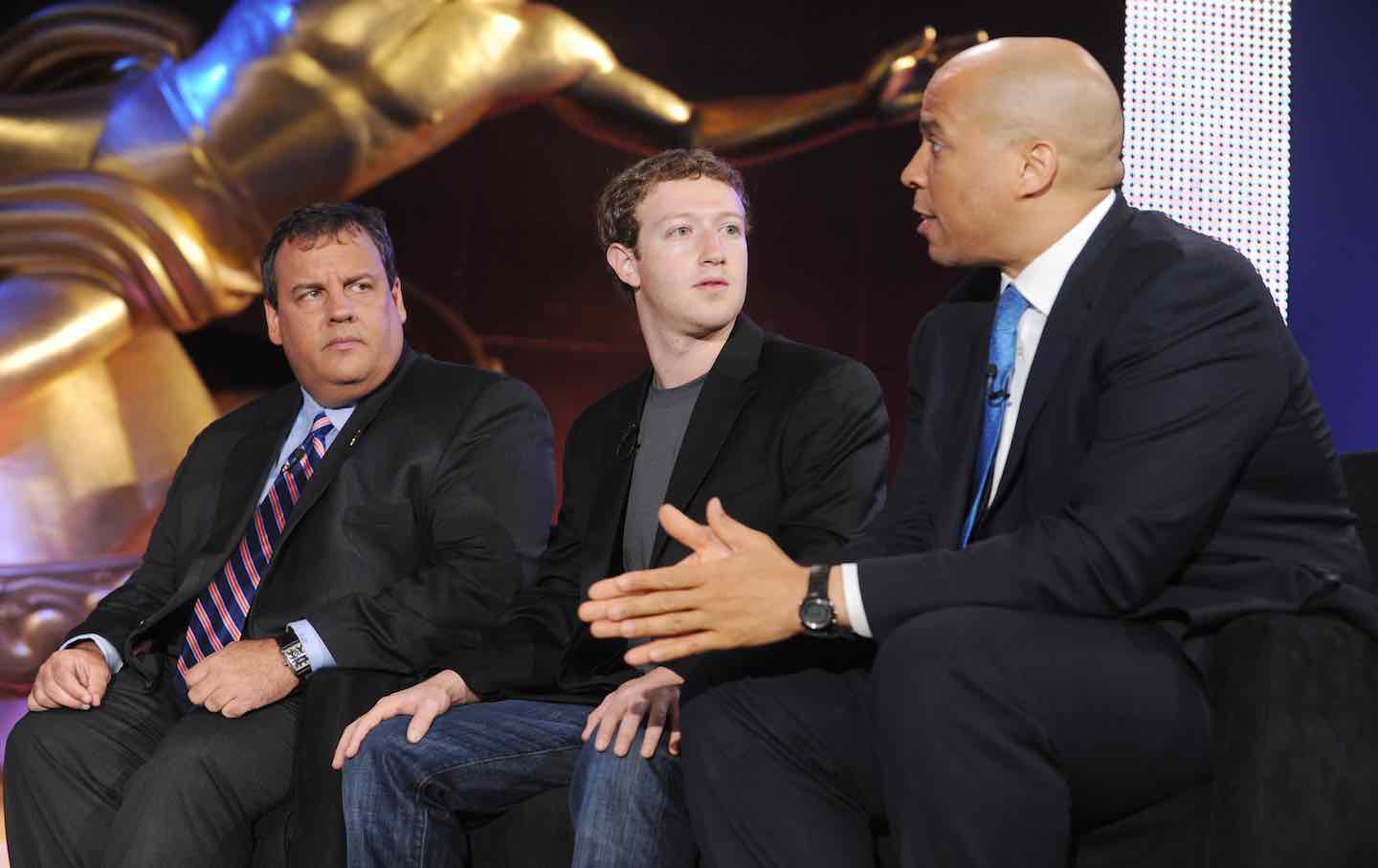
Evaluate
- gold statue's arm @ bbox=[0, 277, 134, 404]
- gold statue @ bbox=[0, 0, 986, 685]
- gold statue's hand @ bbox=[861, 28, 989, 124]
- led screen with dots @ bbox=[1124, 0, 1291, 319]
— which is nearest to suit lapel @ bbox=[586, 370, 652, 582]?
gold statue @ bbox=[0, 0, 986, 685]

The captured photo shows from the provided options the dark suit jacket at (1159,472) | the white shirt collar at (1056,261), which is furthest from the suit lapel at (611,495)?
the white shirt collar at (1056,261)

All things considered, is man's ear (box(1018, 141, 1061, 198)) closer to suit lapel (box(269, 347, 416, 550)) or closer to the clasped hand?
the clasped hand

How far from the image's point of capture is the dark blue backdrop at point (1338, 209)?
509cm

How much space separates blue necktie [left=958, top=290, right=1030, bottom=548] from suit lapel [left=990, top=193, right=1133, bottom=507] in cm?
6

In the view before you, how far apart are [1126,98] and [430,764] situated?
→ 401cm

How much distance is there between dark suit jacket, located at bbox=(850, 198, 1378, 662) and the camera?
1.52 meters

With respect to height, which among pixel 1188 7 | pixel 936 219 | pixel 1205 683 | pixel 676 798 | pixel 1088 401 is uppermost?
pixel 1188 7

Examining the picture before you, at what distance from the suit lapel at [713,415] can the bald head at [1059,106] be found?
2.18 ft

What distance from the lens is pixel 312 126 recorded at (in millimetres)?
4512

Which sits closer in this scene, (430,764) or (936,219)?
(936,219)

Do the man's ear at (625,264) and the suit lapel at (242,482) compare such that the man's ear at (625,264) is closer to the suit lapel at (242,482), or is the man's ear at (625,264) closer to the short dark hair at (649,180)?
the short dark hair at (649,180)

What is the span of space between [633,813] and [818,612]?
1.43ft

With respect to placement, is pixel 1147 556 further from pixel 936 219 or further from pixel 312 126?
pixel 312 126

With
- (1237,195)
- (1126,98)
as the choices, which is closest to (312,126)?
(1126,98)
